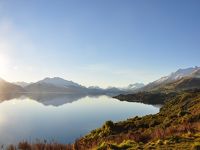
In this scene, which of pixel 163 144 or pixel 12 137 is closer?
pixel 163 144

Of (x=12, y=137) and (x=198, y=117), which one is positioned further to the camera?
(x=12, y=137)

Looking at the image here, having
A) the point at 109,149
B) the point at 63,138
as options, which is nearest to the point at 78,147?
the point at 109,149

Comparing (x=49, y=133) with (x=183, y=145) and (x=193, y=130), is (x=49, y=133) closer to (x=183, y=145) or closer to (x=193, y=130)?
(x=193, y=130)

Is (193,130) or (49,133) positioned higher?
(193,130)

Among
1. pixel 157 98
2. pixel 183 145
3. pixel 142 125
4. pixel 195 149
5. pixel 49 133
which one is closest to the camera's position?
pixel 195 149

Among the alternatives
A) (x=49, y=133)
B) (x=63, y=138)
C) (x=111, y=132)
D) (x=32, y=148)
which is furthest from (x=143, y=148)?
(x=49, y=133)

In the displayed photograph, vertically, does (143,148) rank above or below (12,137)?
above

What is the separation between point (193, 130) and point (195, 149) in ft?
25.3

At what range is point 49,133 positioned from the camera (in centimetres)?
5438

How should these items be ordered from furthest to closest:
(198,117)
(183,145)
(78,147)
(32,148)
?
(198,117)
(32,148)
(78,147)
(183,145)

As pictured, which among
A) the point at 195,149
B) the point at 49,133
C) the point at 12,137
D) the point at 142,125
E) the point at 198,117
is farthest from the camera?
the point at 49,133

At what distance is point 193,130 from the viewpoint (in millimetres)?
21656

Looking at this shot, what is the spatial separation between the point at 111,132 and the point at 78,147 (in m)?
14.4

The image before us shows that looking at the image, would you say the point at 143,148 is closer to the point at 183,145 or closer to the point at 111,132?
the point at 183,145
